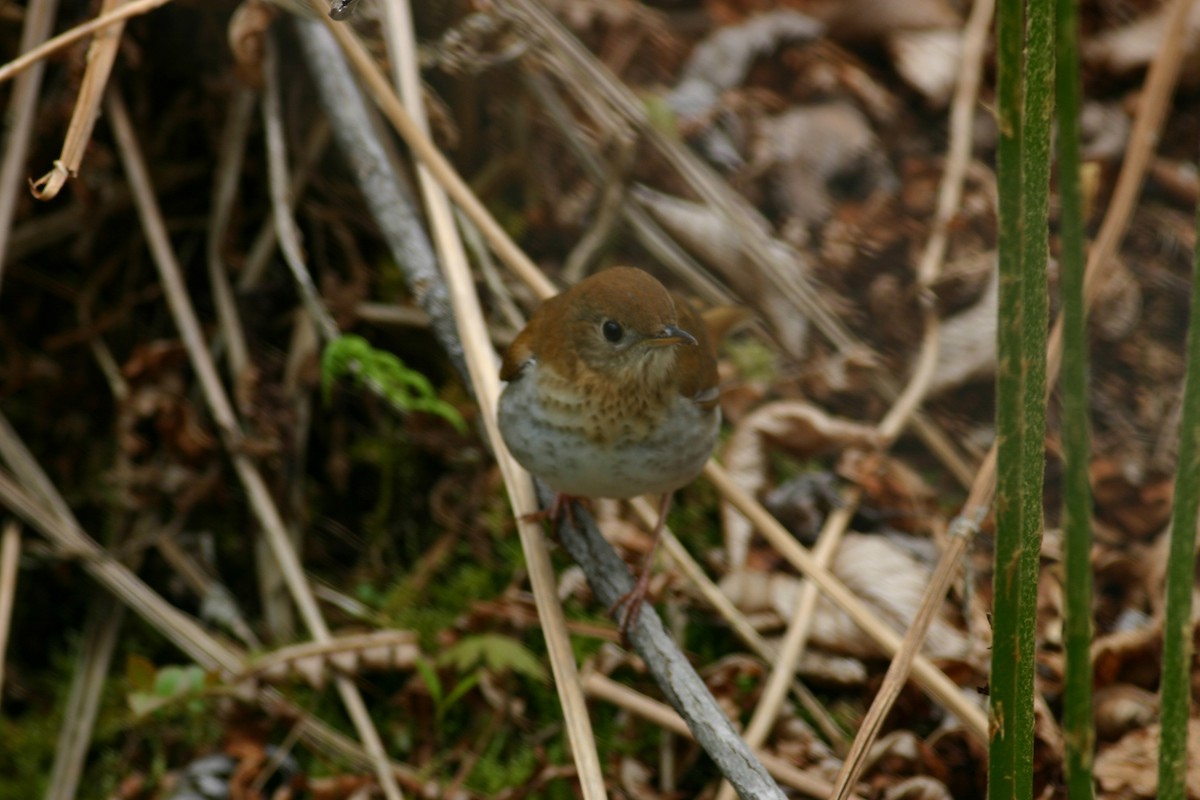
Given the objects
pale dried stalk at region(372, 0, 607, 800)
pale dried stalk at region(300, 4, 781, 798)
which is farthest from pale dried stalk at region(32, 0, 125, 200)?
pale dried stalk at region(372, 0, 607, 800)

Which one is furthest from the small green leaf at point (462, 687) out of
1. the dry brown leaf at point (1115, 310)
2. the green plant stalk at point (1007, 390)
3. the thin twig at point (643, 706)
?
the dry brown leaf at point (1115, 310)

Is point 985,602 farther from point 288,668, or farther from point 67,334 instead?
point 67,334

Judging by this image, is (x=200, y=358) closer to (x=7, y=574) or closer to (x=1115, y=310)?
(x=7, y=574)

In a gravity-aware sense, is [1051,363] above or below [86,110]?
below

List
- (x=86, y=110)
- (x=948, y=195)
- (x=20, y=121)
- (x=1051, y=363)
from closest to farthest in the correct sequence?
(x=86, y=110) → (x=1051, y=363) → (x=20, y=121) → (x=948, y=195)

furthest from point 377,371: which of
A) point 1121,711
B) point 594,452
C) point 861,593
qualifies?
point 1121,711

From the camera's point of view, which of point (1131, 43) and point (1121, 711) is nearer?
point (1121, 711)

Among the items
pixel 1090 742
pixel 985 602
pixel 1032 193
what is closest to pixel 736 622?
pixel 985 602
